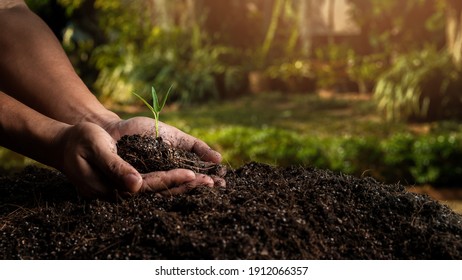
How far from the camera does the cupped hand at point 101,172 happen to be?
6.21 feet

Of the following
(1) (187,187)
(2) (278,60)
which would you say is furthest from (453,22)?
(1) (187,187)

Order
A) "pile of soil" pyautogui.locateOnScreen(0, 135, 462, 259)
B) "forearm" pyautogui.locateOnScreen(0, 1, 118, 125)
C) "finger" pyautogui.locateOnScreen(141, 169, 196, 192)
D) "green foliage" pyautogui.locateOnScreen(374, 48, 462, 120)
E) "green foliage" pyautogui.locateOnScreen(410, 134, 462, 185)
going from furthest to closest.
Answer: "green foliage" pyautogui.locateOnScreen(374, 48, 462, 120) < "green foliage" pyautogui.locateOnScreen(410, 134, 462, 185) < "forearm" pyautogui.locateOnScreen(0, 1, 118, 125) < "finger" pyautogui.locateOnScreen(141, 169, 196, 192) < "pile of soil" pyautogui.locateOnScreen(0, 135, 462, 259)

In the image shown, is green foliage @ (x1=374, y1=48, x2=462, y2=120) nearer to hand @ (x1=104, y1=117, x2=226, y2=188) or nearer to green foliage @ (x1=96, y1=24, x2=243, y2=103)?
green foliage @ (x1=96, y1=24, x2=243, y2=103)

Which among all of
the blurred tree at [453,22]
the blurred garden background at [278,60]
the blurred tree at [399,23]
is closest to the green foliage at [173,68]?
the blurred garden background at [278,60]

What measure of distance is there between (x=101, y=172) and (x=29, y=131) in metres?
0.36

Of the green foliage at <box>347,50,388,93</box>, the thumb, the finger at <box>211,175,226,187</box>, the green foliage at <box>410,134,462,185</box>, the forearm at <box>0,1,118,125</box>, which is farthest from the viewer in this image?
the green foliage at <box>347,50,388,93</box>

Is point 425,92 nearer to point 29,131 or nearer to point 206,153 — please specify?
point 206,153

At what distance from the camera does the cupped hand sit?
6.21 feet

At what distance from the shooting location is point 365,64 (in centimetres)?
984

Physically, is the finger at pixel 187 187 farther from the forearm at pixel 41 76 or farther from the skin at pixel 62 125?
the forearm at pixel 41 76

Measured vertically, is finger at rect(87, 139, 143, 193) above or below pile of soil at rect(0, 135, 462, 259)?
above

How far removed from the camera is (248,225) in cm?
176

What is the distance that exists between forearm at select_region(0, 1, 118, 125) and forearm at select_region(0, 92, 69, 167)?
14.1 inches

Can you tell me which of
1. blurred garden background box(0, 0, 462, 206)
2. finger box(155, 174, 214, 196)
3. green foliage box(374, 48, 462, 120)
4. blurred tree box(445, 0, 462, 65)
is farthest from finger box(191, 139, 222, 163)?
blurred tree box(445, 0, 462, 65)
